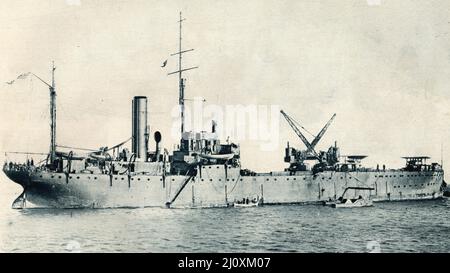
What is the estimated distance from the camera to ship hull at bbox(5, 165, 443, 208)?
103 feet

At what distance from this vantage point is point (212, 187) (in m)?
37.1

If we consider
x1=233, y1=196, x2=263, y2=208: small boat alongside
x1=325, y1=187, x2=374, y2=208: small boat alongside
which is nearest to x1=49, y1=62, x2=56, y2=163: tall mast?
x1=233, y1=196, x2=263, y2=208: small boat alongside

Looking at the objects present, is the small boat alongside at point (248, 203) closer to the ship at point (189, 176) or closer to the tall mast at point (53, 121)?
the ship at point (189, 176)

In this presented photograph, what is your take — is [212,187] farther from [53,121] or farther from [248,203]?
[53,121]

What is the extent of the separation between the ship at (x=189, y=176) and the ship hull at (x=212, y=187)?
0.06 m

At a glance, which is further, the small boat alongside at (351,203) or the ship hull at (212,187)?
the small boat alongside at (351,203)

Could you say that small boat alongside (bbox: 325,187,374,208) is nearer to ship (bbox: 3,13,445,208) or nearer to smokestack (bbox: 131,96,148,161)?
ship (bbox: 3,13,445,208)

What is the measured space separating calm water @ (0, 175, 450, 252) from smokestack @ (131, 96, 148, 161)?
4.24m

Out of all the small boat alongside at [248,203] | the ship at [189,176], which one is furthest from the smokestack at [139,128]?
the small boat alongside at [248,203]

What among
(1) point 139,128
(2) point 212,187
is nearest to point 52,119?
(1) point 139,128

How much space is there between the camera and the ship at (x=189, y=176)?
31359 mm

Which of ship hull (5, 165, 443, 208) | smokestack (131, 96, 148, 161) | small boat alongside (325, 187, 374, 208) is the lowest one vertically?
small boat alongside (325, 187, 374, 208)

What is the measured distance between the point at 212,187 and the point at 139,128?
6.71 meters
